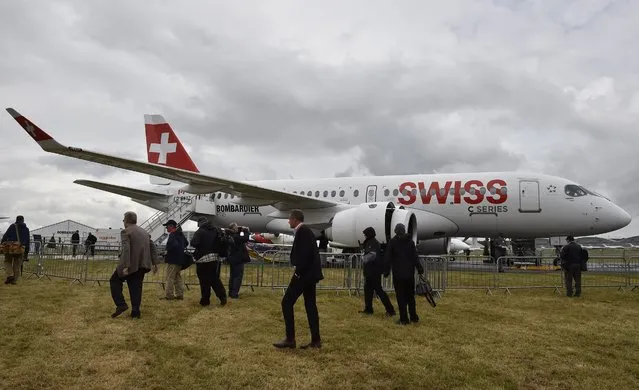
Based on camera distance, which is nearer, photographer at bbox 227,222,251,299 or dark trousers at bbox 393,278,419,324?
dark trousers at bbox 393,278,419,324

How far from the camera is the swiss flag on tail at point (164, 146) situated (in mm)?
25438

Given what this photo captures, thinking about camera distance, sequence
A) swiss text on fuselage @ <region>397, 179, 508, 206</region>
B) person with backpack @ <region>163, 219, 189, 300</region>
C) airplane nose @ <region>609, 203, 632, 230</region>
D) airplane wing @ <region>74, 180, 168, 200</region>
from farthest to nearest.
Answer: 1. airplane wing @ <region>74, 180, 168, 200</region>
2. swiss text on fuselage @ <region>397, 179, 508, 206</region>
3. airplane nose @ <region>609, 203, 632, 230</region>
4. person with backpack @ <region>163, 219, 189, 300</region>

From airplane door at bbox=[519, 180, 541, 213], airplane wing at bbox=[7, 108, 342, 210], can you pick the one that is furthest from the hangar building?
airplane door at bbox=[519, 180, 541, 213]

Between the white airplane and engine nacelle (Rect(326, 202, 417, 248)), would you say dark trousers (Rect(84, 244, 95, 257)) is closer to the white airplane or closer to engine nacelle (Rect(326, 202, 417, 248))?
the white airplane

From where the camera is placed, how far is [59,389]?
14.5 feet

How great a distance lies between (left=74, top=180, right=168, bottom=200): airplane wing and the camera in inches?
805

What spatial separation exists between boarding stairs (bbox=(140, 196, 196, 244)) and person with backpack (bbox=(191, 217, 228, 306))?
1456 centimetres

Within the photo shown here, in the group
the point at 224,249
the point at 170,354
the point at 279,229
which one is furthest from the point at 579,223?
the point at 170,354

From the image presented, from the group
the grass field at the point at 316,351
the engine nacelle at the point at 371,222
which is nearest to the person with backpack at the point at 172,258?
the grass field at the point at 316,351

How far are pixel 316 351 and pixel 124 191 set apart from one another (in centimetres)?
1972

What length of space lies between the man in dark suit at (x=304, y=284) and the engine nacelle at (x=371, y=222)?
8.43 metres

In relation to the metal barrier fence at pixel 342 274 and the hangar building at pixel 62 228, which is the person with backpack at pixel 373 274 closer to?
the metal barrier fence at pixel 342 274

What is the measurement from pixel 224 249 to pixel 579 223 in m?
13.5

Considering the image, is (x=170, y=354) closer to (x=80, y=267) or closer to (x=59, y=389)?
(x=59, y=389)
